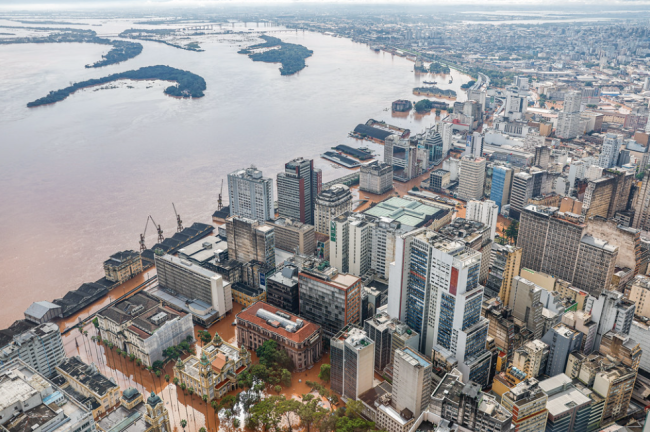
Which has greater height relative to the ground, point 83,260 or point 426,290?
point 426,290

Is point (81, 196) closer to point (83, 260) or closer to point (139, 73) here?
point (83, 260)

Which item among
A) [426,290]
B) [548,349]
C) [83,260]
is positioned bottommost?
[83,260]

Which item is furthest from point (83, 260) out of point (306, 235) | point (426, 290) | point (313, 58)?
point (313, 58)

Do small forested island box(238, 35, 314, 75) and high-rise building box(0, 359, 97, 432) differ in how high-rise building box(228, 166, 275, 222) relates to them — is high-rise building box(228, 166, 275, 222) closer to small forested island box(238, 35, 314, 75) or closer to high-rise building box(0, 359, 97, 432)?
high-rise building box(0, 359, 97, 432)

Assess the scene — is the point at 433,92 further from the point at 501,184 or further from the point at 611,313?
the point at 611,313

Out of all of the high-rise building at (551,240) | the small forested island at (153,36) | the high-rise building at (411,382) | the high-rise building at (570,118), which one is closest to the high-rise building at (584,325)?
the high-rise building at (551,240)

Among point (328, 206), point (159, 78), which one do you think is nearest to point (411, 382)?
point (328, 206)
